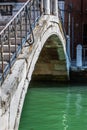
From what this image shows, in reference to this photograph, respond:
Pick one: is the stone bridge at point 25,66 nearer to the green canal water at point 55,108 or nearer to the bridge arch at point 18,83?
the bridge arch at point 18,83

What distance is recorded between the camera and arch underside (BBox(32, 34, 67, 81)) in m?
14.3

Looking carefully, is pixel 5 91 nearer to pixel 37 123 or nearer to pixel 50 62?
pixel 37 123

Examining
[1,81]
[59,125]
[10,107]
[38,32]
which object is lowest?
[59,125]

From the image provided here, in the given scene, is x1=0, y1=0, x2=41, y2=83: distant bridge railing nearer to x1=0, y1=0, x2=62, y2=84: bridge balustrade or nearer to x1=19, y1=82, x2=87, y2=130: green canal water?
x1=0, y1=0, x2=62, y2=84: bridge balustrade

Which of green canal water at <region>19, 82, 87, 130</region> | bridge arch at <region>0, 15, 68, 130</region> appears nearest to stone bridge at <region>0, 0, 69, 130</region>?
bridge arch at <region>0, 15, 68, 130</region>

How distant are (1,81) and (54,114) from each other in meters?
4.80

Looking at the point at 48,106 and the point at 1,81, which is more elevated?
the point at 1,81

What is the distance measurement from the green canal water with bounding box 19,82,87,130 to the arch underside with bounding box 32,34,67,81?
884 mm

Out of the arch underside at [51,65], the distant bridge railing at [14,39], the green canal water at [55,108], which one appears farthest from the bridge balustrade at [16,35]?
the arch underside at [51,65]

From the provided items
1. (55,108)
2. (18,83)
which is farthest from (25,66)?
(55,108)

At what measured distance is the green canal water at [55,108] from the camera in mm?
8664

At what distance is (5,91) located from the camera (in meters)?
4.91

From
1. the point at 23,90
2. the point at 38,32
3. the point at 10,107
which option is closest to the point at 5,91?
the point at 10,107

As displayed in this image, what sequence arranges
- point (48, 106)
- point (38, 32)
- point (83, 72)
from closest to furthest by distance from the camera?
1. point (38, 32)
2. point (48, 106)
3. point (83, 72)
